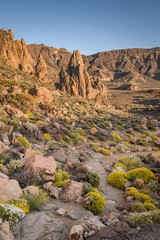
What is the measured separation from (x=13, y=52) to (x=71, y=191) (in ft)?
113

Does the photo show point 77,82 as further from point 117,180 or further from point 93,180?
point 93,180

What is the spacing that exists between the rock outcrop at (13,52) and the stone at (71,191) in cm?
3188

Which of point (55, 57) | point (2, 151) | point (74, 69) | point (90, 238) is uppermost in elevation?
point (55, 57)

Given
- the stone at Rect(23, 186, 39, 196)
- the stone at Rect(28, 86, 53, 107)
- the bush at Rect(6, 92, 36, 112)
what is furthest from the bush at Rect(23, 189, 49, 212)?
the stone at Rect(28, 86, 53, 107)

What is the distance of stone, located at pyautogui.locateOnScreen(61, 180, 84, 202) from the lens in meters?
5.59

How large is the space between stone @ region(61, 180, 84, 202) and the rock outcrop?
31883mm

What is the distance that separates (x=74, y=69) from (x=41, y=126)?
1360 inches

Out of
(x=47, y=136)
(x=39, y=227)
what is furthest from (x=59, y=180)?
(x=47, y=136)

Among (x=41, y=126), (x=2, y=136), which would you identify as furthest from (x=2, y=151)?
(x=41, y=126)

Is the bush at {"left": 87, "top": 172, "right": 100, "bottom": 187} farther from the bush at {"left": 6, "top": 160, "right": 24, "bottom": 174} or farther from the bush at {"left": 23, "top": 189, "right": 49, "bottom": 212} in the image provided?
the bush at {"left": 6, "top": 160, "right": 24, "bottom": 174}

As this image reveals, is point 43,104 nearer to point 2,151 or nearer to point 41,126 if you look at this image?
point 41,126

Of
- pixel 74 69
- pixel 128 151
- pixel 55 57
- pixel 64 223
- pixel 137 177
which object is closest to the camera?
pixel 64 223

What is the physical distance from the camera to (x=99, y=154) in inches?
498

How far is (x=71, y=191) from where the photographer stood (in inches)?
226
